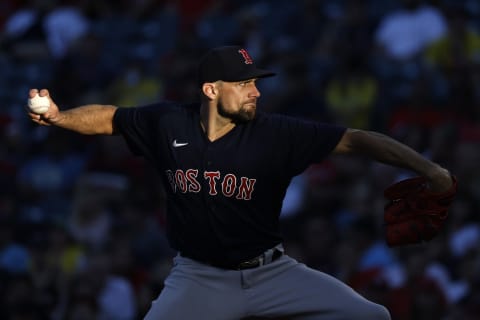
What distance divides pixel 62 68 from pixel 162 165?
22.8 ft

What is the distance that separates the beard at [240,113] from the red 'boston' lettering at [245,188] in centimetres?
31

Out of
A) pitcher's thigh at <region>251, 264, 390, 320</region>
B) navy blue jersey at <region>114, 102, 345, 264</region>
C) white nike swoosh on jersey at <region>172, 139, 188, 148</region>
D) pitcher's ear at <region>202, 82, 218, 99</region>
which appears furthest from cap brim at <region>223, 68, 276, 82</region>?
pitcher's thigh at <region>251, 264, 390, 320</region>

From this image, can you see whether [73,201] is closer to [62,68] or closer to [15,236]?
[15,236]

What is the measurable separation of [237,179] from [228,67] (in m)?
0.57

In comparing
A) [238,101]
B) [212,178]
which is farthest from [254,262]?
[238,101]

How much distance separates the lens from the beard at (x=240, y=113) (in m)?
6.28

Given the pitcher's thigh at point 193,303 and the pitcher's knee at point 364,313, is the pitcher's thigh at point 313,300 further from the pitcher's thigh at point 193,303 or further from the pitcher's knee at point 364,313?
the pitcher's thigh at point 193,303

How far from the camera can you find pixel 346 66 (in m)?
11.0

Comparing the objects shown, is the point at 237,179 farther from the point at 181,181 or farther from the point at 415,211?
the point at 415,211

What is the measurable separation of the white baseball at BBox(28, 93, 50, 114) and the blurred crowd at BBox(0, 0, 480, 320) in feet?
10.4

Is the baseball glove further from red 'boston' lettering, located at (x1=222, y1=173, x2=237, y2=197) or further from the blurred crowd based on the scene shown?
the blurred crowd

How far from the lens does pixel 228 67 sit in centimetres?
632

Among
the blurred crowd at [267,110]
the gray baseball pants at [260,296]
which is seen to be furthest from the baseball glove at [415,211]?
the blurred crowd at [267,110]

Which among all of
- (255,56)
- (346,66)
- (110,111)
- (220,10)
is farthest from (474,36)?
(110,111)
